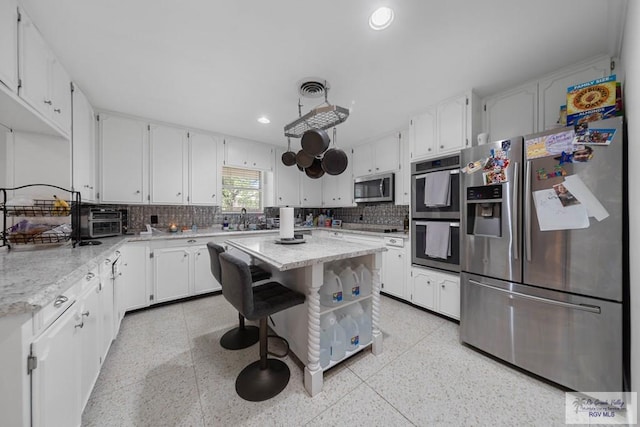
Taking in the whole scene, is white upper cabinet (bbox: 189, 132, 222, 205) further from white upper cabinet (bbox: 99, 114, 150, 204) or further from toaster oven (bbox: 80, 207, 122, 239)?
toaster oven (bbox: 80, 207, 122, 239)

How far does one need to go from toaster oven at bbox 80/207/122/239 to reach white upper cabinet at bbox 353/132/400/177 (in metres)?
3.38

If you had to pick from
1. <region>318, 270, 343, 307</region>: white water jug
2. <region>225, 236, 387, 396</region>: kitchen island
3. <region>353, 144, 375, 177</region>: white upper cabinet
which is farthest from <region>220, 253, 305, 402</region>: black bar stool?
<region>353, 144, 375, 177</region>: white upper cabinet

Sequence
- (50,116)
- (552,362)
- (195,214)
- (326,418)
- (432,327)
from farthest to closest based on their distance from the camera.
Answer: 1. (195,214)
2. (432,327)
3. (50,116)
4. (552,362)
5. (326,418)

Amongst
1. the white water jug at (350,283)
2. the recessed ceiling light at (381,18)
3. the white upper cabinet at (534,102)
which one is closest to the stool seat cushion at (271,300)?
the white water jug at (350,283)

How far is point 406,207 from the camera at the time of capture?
356 centimetres

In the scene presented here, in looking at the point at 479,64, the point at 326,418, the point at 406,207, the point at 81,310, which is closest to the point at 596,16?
the point at 479,64

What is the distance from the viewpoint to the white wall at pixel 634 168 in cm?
109

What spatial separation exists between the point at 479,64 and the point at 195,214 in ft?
12.8

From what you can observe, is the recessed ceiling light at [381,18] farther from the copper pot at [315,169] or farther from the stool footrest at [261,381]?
the stool footrest at [261,381]

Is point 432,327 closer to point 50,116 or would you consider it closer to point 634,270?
point 634,270

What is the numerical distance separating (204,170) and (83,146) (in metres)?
1.30

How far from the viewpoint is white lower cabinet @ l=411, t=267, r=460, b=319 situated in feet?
7.64

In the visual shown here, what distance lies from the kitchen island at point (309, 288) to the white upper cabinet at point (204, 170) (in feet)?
5.67

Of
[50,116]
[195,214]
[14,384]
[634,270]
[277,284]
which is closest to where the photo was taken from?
[14,384]
